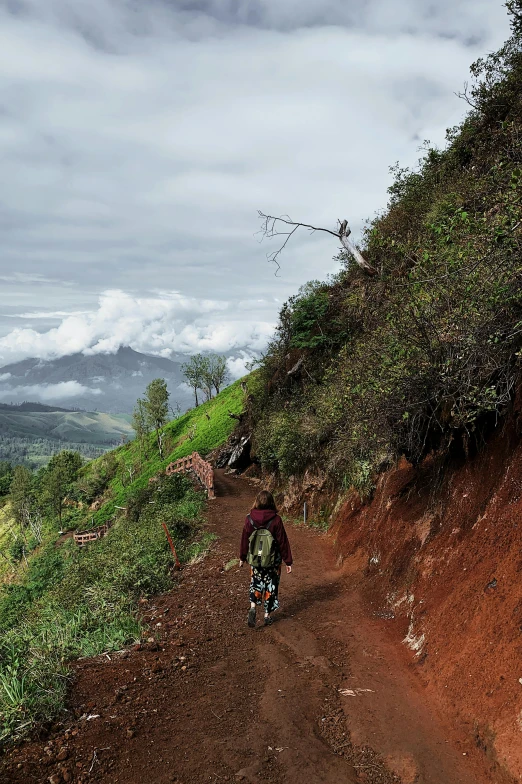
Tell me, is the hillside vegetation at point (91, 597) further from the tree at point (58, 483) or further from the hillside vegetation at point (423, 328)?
the tree at point (58, 483)

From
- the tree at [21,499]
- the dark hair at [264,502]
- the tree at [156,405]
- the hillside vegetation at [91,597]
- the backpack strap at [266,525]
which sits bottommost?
the tree at [21,499]

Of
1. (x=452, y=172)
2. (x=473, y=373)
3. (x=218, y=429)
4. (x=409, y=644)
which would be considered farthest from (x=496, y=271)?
(x=218, y=429)

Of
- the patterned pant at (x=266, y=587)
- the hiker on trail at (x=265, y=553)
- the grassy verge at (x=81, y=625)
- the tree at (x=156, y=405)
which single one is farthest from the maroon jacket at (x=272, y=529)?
the tree at (x=156, y=405)

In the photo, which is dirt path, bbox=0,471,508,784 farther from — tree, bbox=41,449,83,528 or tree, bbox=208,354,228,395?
tree, bbox=208,354,228,395

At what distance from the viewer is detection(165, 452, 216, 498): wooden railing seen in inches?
965

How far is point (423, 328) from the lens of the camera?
274 inches

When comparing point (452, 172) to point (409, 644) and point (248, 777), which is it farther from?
point (248, 777)

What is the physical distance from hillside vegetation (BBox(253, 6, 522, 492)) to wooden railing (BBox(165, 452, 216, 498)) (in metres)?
3.53

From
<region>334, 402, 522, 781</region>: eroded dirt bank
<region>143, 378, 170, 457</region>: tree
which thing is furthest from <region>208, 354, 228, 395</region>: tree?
<region>334, 402, 522, 781</region>: eroded dirt bank

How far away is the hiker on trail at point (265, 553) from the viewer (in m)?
7.44

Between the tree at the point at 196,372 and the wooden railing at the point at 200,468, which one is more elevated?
the tree at the point at 196,372

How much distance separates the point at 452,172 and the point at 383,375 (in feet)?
47.9

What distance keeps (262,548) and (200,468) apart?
21.8 meters

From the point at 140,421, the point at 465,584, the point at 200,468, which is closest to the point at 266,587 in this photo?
the point at 465,584
